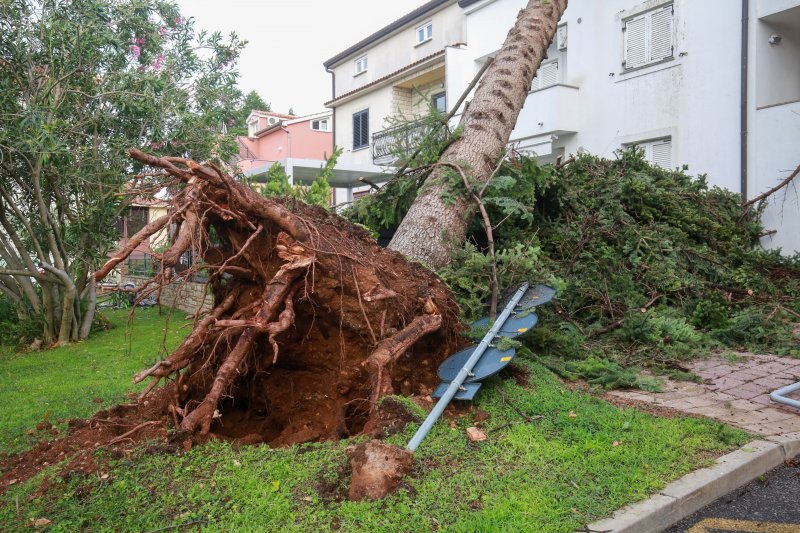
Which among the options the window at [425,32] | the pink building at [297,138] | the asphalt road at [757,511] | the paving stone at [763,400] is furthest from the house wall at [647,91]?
A: the pink building at [297,138]

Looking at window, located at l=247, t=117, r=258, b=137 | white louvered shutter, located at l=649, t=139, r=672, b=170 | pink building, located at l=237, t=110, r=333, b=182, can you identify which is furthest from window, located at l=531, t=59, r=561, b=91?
window, located at l=247, t=117, r=258, b=137

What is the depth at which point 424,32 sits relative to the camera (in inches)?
838

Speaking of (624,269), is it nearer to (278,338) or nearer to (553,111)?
(278,338)

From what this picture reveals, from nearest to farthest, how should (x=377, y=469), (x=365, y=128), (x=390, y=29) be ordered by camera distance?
(x=377, y=469)
(x=390, y=29)
(x=365, y=128)

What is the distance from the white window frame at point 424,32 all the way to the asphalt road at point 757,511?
1985cm

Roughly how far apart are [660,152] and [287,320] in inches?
450

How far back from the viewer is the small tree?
8094 mm

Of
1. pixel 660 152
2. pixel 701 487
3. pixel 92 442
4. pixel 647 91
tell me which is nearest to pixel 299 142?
pixel 647 91

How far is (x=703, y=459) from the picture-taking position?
3.48 metres

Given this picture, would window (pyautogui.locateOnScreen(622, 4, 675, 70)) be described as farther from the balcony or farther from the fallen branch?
the fallen branch

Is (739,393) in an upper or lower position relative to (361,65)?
lower

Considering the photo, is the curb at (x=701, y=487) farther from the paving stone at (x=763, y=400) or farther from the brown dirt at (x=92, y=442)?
the brown dirt at (x=92, y=442)

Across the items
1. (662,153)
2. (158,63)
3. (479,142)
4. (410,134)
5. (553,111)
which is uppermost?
(553,111)

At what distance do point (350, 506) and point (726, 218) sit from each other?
8.35 meters
